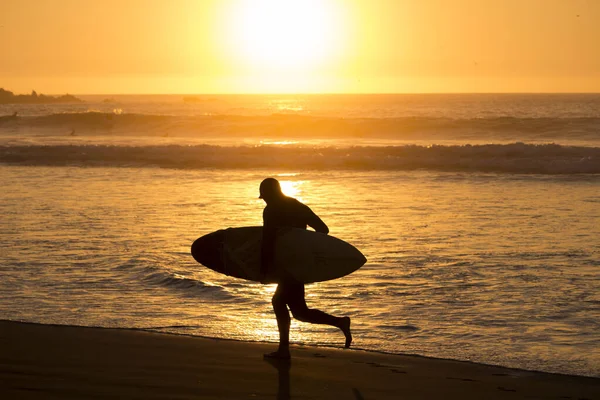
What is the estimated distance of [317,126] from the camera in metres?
54.8

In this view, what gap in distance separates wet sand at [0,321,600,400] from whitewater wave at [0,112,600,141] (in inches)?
1596

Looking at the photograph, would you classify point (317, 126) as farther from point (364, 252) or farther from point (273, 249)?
point (273, 249)

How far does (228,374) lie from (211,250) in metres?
1.48

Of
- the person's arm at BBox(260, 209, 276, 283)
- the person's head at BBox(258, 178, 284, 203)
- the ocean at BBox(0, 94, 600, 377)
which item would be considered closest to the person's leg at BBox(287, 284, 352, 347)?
the person's arm at BBox(260, 209, 276, 283)

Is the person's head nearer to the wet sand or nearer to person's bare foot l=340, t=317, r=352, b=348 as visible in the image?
person's bare foot l=340, t=317, r=352, b=348

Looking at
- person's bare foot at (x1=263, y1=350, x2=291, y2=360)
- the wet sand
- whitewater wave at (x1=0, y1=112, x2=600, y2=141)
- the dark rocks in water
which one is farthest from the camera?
the dark rocks in water

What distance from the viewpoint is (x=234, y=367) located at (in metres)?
6.11

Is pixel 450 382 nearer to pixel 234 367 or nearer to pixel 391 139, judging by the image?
pixel 234 367

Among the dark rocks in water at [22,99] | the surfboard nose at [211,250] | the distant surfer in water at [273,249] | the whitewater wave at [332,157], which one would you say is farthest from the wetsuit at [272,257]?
the dark rocks in water at [22,99]

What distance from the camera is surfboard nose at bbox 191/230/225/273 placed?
7070 millimetres

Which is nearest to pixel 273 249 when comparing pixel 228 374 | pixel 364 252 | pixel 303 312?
pixel 303 312

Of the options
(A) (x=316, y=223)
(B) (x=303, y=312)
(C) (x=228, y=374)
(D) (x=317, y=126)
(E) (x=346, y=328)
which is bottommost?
Answer: (C) (x=228, y=374)

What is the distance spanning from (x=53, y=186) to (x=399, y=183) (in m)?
9.26

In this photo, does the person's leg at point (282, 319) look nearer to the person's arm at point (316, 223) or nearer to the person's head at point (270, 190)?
the person's arm at point (316, 223)
